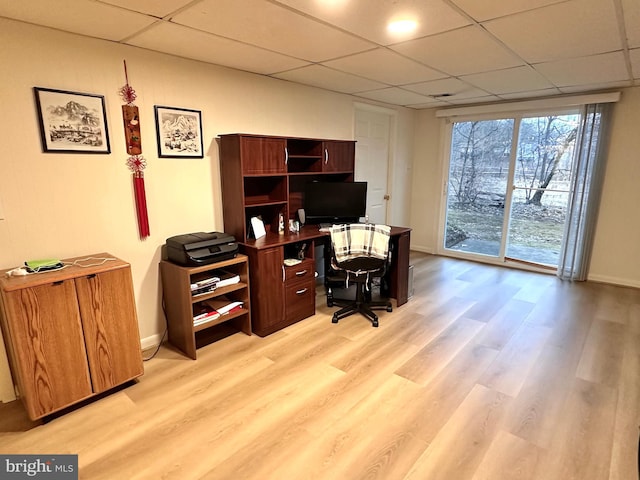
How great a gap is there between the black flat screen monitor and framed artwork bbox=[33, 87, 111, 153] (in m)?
1.97

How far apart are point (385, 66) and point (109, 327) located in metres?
2.95

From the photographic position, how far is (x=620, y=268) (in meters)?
4.40

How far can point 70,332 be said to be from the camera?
2105 millimetres

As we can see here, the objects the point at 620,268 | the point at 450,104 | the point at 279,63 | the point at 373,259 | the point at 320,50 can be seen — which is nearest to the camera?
the point at 320,50

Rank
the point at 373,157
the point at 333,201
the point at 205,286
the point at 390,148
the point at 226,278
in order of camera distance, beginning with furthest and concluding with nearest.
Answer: the point at 390,148 → the point at 373,157 → the point at 333,201 → the point at 226,278 → the point at 205,286

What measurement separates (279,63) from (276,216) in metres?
1.39

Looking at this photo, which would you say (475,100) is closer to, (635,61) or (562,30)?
(635,61)

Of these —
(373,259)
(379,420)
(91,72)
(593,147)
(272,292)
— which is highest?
(91,72)

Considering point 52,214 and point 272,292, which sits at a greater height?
point 52,214

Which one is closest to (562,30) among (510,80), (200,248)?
(510,80)

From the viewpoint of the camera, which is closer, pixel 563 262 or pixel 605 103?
pixel 605 103

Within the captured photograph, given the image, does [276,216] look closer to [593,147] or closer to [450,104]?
[450,104]

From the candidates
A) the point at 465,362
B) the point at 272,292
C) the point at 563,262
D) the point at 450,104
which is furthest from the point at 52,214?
the point at 563,262

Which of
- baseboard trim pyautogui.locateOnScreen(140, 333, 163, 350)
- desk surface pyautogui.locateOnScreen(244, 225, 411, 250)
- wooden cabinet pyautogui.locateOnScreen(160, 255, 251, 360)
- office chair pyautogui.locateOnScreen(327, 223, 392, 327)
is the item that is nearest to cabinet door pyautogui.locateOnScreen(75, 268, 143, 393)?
wooden cabinet pyautogui.locateOnScreen(160, 255, 251, 360)
